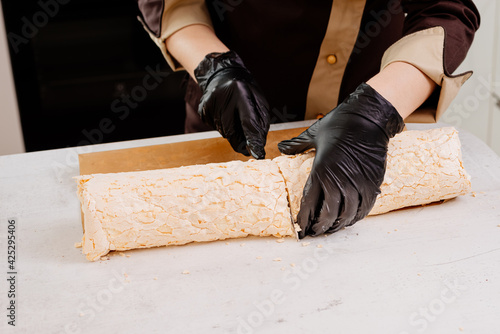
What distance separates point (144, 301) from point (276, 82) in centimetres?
97

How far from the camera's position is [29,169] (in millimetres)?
1778

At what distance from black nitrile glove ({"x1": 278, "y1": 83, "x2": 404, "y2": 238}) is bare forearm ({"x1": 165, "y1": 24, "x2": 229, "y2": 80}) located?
1.58ft

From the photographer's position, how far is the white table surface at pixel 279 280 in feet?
3.81

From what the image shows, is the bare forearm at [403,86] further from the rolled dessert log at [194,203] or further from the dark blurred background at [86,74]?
the dark blurred background at [86,74]

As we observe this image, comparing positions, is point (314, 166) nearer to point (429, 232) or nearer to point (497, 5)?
point (429, 232)

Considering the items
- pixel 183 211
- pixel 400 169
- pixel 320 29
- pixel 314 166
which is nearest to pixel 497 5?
pixel 320 29

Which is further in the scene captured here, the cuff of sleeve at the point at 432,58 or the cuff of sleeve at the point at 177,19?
the cuff of sleeve at the point at 177,19

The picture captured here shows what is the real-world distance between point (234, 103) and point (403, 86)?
492 mm

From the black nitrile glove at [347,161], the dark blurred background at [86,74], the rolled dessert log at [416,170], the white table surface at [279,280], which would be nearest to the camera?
the white table surface at [279,280]

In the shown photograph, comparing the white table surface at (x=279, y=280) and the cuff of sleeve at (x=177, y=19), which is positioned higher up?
the cuff of sleeve at (x=177, y=19)

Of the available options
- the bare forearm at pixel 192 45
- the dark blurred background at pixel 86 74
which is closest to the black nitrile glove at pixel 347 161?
the bare forearm at pixel 192 45

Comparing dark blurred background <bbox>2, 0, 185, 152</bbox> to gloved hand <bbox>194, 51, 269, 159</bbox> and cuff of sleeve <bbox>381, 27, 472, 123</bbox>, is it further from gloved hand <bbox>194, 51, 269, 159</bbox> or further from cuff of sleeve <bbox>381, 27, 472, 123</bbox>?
cuff of sleeve <bbox>381, 27, 472, 123</bbox>

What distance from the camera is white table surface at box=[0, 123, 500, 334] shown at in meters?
1.16

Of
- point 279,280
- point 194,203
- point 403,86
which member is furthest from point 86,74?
point 279,280
